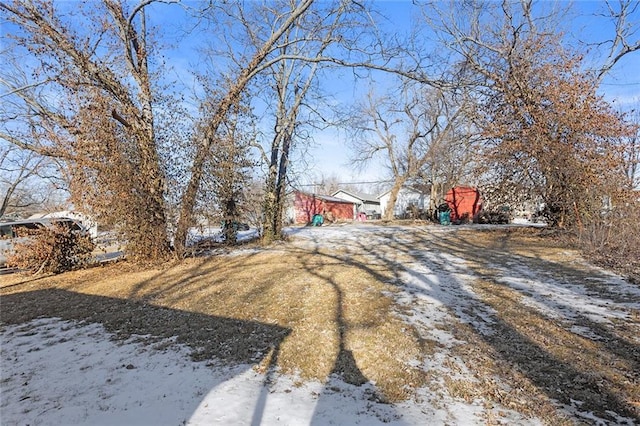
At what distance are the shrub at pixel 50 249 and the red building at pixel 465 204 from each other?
63.9 feet

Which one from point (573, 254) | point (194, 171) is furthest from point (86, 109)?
point (573, 254)

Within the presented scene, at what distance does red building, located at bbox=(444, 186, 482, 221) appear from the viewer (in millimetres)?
21667

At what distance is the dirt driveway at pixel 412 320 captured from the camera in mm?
2984

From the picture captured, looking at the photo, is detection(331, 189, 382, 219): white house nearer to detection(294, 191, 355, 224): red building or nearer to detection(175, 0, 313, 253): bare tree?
detection(294, 191, 355, 224): red building

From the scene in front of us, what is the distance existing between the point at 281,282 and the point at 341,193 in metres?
44.4

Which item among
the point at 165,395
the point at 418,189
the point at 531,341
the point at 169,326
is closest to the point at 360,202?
the point at 418,189

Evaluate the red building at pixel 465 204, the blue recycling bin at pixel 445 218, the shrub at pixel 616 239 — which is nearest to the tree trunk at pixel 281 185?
the shrub at pixel 616 239

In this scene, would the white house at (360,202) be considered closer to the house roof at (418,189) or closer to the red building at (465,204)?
the house roof at (418,189)

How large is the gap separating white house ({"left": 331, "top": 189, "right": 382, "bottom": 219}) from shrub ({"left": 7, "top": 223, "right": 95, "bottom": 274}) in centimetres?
3748

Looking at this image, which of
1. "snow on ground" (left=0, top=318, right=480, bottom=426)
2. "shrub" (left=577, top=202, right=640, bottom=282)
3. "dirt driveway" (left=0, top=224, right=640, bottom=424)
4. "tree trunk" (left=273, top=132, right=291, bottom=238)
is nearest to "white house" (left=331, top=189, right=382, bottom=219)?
"tree trunk" (left=273, top=132, right=291, bottom=238)

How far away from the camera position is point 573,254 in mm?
8758

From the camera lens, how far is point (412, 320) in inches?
183

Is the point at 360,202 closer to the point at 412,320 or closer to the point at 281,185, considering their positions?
the point at 281,185

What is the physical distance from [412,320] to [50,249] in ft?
29.2
